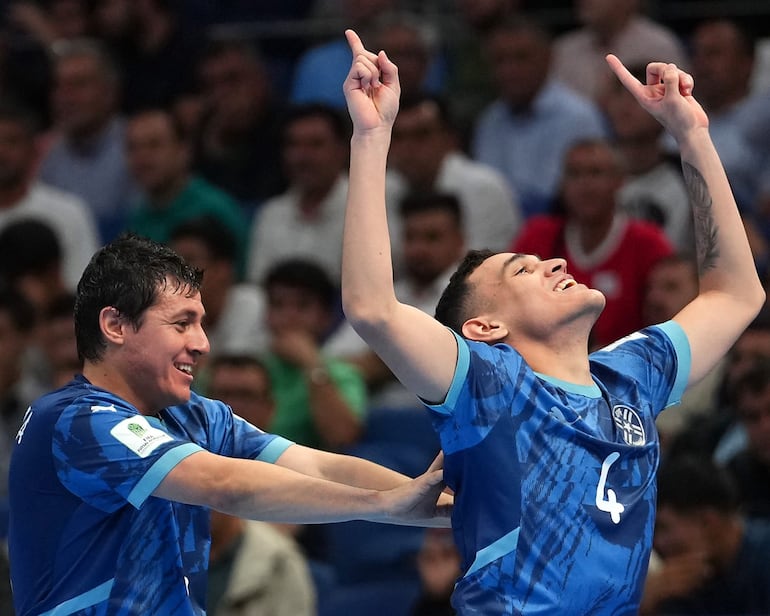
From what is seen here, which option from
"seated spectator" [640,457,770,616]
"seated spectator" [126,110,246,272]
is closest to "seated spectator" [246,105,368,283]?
"seated spectator" [126,110,246,272]

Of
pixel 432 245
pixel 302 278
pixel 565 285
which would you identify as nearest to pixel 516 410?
pixel 565 285

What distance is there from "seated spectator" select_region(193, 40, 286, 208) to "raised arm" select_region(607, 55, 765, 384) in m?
5.30

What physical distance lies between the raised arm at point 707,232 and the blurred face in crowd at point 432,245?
11.0 feet

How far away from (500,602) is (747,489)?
317cm

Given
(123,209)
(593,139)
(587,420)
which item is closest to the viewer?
(587,420)

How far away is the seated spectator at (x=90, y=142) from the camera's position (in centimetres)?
996

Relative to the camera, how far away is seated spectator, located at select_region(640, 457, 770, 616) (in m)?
6.28

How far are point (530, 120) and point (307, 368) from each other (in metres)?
2.37

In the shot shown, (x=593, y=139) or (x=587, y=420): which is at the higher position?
(x=593, y=139)

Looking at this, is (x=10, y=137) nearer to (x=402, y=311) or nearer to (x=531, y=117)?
(x=531, y=117)

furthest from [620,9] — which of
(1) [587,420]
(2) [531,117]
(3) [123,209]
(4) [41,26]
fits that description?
(1) [587,420]

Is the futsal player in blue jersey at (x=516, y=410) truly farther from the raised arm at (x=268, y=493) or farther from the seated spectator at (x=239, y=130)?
the seated spectator at (x=239, y=130)

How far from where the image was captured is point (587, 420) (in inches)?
162

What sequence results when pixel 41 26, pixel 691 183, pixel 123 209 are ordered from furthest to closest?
pixel 41 26, pixel 123 209, pixel 691 183
